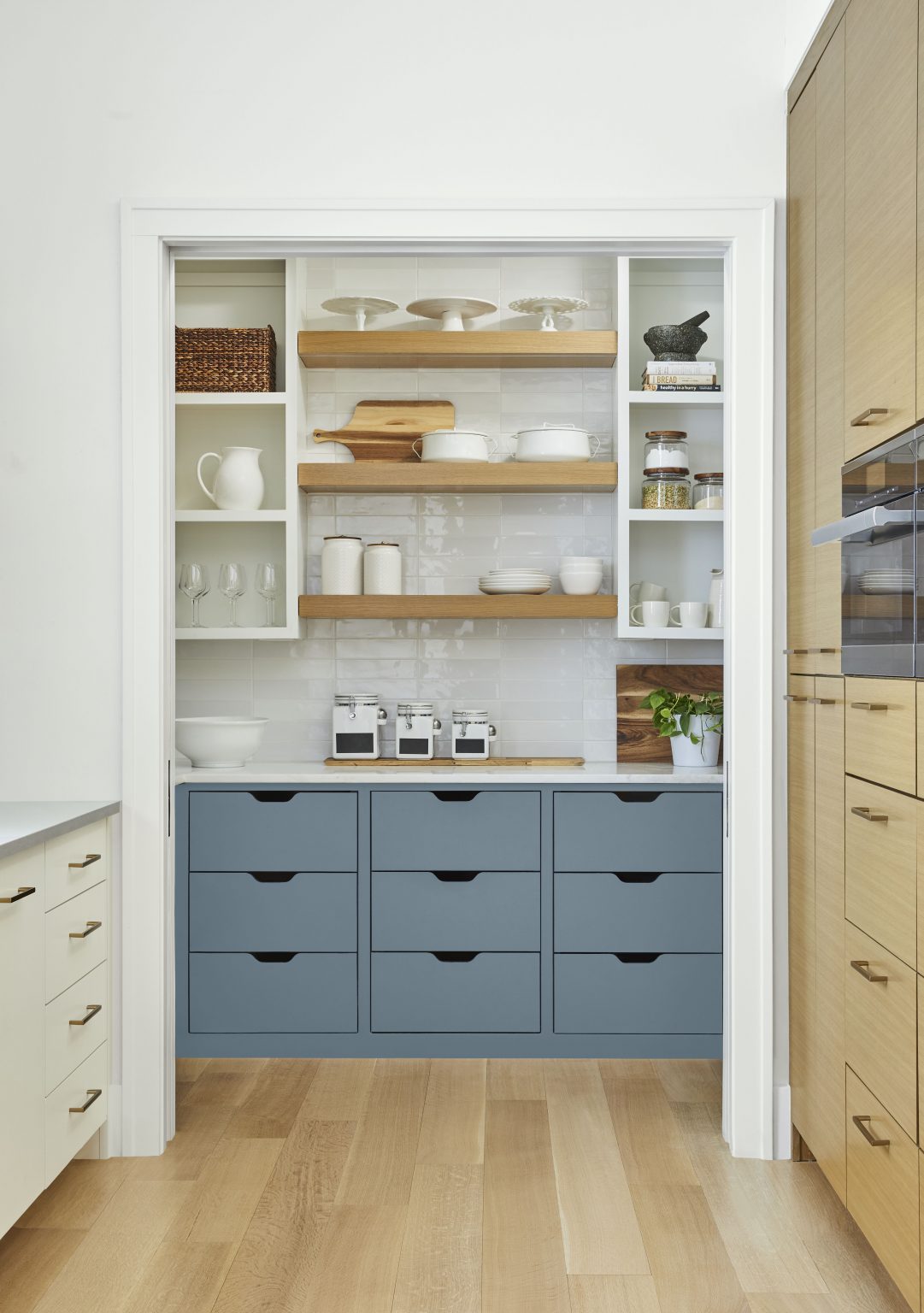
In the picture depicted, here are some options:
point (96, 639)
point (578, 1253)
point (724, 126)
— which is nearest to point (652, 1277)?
point (578, 1253)

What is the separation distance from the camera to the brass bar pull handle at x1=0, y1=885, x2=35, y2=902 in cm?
225

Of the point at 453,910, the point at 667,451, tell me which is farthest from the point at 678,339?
the point at 453,910

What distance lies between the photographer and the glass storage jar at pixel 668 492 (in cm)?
387

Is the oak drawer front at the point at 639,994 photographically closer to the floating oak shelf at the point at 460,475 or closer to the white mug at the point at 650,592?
the white mug at the point at 650,592

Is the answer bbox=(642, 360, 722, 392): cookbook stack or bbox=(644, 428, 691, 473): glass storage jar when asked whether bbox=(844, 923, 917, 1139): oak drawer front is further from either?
bbox=(642, 360, 722, 392): cookbook stack

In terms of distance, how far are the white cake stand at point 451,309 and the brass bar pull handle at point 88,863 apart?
2.09 m

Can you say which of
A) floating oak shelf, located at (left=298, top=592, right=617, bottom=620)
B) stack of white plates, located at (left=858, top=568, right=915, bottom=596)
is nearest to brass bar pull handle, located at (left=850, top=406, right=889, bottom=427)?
stack of white plates, located at (left=858, top=568, right=915, bottom=596)

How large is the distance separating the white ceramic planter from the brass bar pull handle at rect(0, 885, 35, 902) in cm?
210

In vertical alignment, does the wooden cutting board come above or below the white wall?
below

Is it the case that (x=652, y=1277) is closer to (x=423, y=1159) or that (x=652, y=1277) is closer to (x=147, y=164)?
(x=423, y=1159)

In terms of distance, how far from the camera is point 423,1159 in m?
2.82

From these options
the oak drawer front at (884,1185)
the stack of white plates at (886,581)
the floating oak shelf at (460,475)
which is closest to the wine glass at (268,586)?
the floating oak shelf at (460,475)

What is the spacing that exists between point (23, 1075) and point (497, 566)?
2397 mm

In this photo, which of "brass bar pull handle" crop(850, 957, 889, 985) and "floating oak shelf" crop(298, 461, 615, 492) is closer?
"brass bar pull handle" crop(850, 957, 889, 985)
